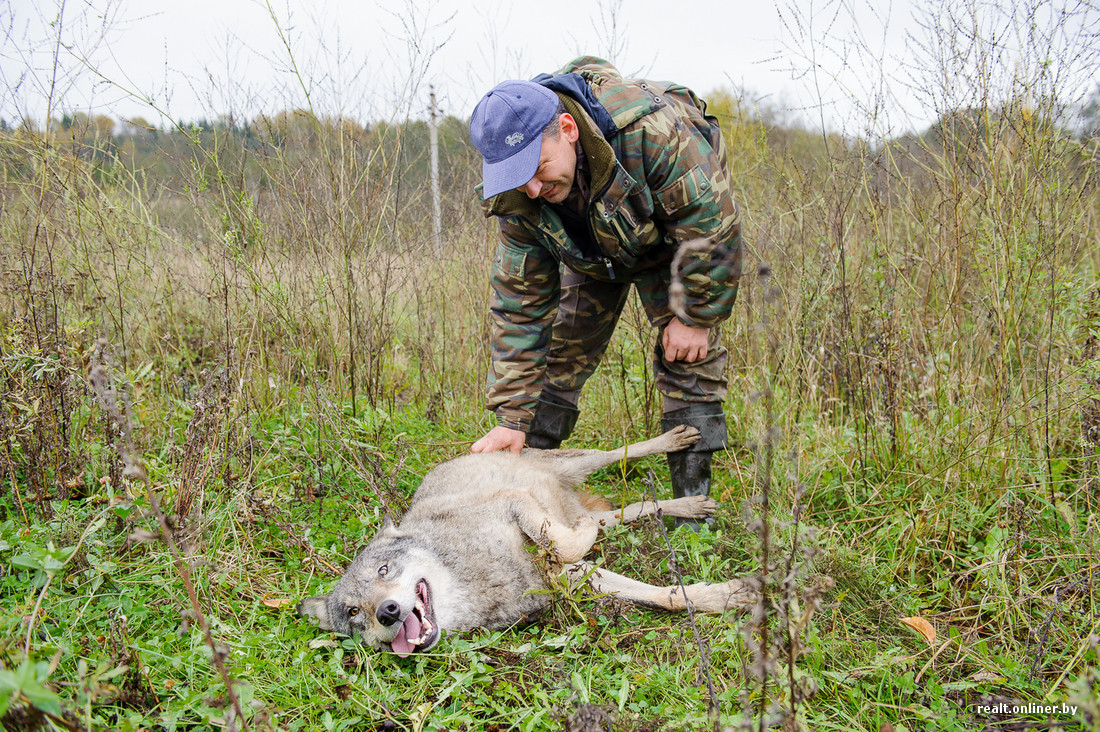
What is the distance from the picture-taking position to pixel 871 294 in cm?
441

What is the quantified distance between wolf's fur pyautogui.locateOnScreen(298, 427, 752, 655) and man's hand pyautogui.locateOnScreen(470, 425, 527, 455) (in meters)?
0.19

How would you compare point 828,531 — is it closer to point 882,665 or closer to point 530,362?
point 882,665

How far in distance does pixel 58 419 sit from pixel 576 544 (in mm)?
2799

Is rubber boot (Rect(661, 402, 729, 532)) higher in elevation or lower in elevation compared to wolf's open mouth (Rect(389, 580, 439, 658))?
higher

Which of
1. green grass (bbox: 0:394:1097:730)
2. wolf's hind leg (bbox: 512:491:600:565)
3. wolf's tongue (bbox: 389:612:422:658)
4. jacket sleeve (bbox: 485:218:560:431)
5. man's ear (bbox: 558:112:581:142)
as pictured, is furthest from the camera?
jacket sleeve (bbox: 485:218:560:431)

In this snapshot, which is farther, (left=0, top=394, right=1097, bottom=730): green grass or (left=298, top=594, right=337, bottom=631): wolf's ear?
(left=298, top=594, right=337, bottom=631): wolf's ear

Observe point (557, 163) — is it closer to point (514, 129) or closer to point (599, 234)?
point (514, 129)

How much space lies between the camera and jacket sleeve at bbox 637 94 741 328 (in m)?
3.26

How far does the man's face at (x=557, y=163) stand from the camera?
3.12 meters

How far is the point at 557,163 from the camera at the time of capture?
3.14m

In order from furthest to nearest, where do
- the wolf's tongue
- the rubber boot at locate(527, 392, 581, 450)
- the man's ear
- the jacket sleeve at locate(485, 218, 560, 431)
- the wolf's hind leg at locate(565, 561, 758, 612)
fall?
1. the rubber boot at locate(527, 392, 581, 450)
2. the jacket sleeve at locate(485, 218, 560, 431)
3. the man's ear
4. the wolf's hind leg at locate(565, 561, 758, 612)
5. the wolf's tongue

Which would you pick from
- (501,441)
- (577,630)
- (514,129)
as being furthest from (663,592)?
(514,129)

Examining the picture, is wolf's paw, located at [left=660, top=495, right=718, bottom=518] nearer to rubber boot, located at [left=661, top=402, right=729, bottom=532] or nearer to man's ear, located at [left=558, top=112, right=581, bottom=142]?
rubber boot, located at [left=661, top=402, right=729, bottom=532]

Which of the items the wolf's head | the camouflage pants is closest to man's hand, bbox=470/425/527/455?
the camouflage pants
